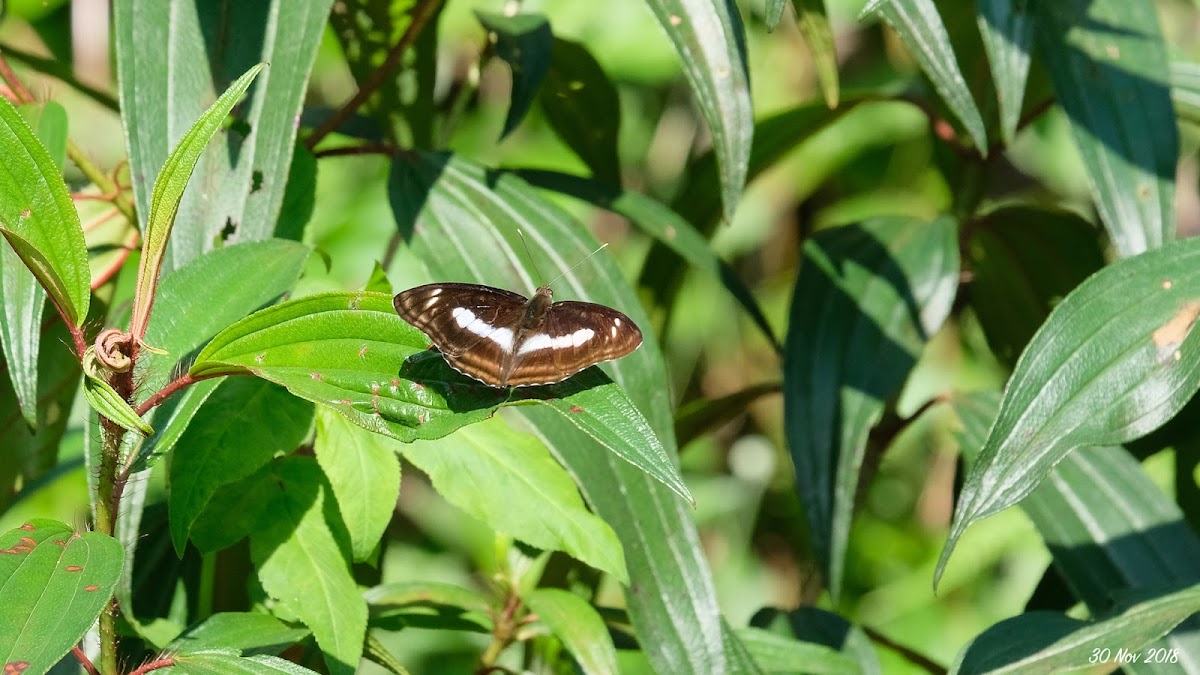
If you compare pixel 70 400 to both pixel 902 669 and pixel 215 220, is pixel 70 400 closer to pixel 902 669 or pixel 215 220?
pixel 215 220

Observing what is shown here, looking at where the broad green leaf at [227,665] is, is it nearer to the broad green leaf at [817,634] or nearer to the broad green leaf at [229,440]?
the broad green leaf at [229,440]

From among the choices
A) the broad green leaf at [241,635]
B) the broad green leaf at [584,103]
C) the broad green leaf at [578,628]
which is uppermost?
the broad green leaf at [584,103]

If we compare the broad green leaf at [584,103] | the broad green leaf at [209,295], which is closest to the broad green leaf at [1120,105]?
the broad green leaf at [584,103]

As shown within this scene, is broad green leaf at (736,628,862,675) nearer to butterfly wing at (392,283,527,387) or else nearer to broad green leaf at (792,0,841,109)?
butterfly wing at (392,283,527,387)

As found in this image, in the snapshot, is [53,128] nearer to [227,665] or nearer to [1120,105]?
[227,665]

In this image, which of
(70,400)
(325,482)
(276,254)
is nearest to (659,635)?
(325,482)

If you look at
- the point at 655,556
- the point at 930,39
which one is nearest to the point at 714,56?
the point at 930,39

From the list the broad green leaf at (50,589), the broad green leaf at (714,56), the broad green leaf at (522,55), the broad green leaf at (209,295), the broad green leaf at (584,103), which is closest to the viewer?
the broad green leaf at (50,589)
